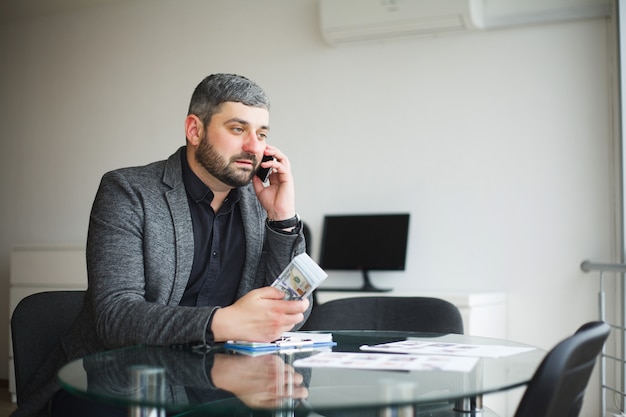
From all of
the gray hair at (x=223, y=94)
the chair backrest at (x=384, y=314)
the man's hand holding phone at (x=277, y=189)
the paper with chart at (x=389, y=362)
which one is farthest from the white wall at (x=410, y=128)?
the paper with chart at (x=389, y=362)

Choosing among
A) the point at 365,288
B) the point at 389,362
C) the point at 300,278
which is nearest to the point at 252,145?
the point at 300,278

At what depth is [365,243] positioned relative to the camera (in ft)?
15.2

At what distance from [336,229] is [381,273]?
0.38 metres

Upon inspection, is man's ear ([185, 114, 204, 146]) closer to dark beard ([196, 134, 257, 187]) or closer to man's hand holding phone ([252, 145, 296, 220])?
dark beard ([196, 134, 257, 187])

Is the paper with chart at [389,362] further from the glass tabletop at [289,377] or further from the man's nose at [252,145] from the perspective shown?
the man's nose at [252,145]

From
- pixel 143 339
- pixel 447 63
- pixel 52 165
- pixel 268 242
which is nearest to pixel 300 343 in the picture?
pixel 143 339

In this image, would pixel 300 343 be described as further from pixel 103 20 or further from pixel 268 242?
pixel 103 20

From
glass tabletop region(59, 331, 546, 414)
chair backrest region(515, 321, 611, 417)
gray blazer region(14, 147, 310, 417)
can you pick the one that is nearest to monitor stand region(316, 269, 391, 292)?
gray blazer region(14, 147, 310, 417)

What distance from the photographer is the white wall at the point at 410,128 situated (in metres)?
4.28

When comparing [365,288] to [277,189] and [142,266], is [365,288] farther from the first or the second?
[142,266]

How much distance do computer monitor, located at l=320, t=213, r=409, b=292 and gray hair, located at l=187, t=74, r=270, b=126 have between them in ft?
7.51

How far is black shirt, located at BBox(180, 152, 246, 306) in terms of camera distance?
7.55 feet

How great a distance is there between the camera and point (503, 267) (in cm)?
441

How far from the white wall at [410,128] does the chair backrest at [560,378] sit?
2880 millimetres
